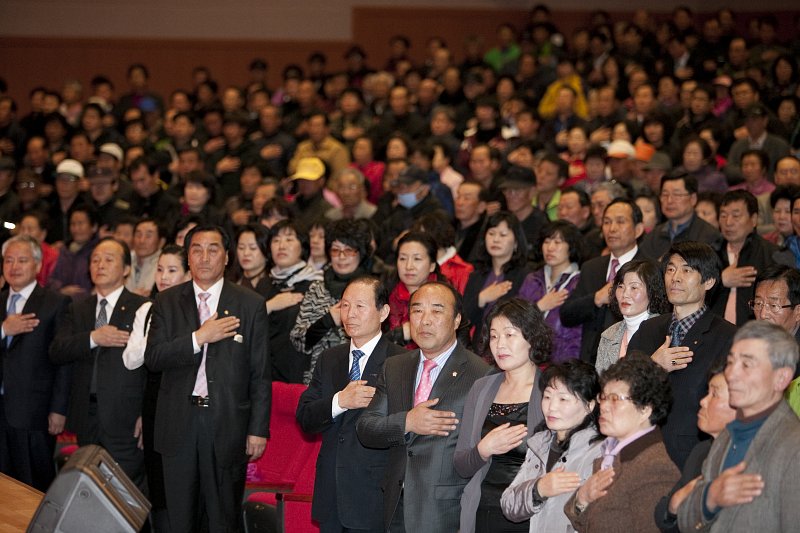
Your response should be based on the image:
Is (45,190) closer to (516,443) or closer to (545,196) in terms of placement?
(545,196)

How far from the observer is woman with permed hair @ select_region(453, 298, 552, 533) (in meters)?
4.31

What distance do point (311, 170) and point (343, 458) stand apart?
478cm

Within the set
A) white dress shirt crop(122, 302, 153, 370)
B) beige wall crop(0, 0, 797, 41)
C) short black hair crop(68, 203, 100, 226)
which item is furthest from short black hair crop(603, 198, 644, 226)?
beige wall crop(0, 0, 797, 41)

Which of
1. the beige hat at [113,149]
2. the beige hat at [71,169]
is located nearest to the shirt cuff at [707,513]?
the beige hat at [71,169]

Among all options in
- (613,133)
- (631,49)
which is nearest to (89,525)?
(613,133)

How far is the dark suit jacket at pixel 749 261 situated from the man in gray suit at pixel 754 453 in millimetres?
2655

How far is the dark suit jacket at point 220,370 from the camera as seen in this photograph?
5.61 m

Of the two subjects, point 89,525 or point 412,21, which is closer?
point 89,525

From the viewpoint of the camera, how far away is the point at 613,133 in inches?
396

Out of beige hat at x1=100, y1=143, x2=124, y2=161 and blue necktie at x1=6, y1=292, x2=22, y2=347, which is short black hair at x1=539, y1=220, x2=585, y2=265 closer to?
blue necktie at x1=6, y1=292, x2=22, y2=347

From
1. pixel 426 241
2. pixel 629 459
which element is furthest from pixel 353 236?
pixel 629 459

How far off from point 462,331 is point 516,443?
1.43 meters

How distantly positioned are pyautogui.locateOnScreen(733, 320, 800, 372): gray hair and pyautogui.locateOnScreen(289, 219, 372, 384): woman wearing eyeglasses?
2.82 meters

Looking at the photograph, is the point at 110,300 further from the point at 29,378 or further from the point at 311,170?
the point at 311,170
